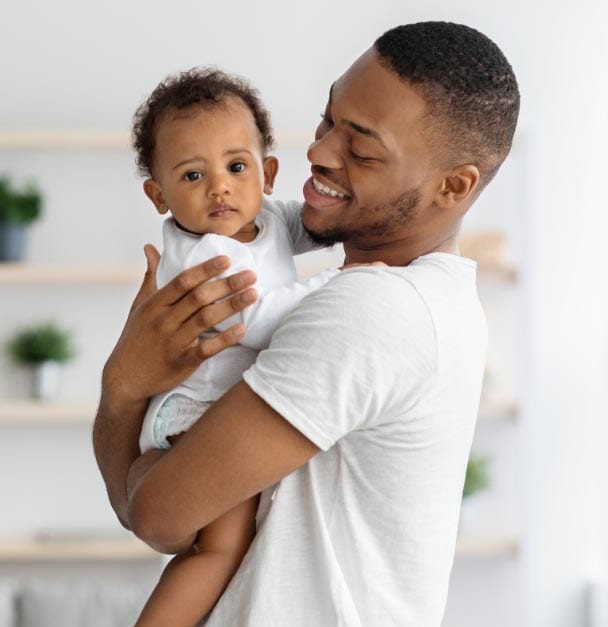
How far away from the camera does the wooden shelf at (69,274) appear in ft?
13.5

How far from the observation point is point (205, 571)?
129 cm

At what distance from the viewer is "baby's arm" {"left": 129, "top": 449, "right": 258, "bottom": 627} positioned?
4.21 ft

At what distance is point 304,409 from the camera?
1.16 metres

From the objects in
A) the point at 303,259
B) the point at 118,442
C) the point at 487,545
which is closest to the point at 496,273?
the point at 303,259

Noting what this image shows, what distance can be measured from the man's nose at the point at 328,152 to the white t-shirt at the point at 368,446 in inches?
5.3

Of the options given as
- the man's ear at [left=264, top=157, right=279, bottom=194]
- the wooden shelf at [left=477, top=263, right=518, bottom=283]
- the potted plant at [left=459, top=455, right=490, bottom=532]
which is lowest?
the potted plant at [left=459, top=455, right=490, bottom=532]

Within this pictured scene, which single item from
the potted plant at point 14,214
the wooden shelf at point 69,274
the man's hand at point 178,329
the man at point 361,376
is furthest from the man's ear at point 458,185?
the potted plant at point 14,214

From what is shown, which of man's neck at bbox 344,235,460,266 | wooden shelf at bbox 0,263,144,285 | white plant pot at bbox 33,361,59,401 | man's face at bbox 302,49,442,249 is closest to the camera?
man's face at bbox 302,49,442,249

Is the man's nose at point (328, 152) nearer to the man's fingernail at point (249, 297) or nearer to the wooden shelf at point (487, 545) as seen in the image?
the man's fingernail at point (249, 297)

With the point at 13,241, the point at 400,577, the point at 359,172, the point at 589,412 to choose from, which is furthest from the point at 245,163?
the point at 589,412

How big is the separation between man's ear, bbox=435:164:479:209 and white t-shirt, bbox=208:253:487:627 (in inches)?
2.5

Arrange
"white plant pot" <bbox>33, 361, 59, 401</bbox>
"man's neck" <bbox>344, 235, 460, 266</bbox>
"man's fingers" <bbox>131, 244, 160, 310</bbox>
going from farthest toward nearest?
"white plant pot" <bbox>33, 361, 59, 401</bbox> < "man's fingers" <bbox>131, 244, 160, 310</bbox> < "man's neck" <bbox>344, 235, 460, 266</bbox>

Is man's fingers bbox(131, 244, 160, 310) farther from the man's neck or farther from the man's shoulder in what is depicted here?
the man's neck

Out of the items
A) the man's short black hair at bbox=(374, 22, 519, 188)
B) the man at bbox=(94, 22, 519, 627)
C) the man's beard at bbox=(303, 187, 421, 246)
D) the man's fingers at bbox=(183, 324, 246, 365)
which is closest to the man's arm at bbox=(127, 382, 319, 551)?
the man at bbox=(94, 22, 519, 627)
